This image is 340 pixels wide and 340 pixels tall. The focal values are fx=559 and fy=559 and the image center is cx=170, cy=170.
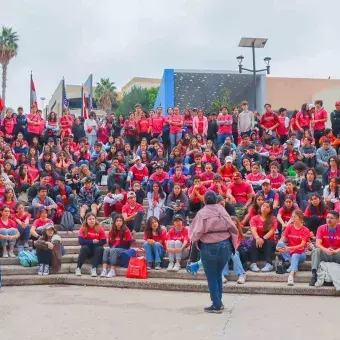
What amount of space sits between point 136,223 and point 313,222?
341 cm

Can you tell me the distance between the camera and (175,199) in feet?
36.7

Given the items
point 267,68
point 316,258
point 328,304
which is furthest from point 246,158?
point 267,68

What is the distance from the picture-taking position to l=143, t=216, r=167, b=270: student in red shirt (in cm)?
970

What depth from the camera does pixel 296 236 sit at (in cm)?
934

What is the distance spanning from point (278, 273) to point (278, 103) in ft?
112

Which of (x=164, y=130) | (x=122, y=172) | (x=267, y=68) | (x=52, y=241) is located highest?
(x=267, y=68)

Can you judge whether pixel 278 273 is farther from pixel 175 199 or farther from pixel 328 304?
pixel 175 199

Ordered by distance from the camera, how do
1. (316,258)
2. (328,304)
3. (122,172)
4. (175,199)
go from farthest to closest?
(122,172), (175,199), (316,258), (328,304)

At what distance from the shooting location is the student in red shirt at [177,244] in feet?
31.6

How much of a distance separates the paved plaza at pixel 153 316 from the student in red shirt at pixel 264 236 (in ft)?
3.92

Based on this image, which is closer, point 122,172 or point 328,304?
point 328,304

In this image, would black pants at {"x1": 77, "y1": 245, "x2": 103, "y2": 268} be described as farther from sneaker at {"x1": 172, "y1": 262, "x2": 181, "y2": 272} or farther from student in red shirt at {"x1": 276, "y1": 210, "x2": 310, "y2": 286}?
student in red shirt at {"x1": 276, "y1": 210, "x2": 310, "y2": 286}

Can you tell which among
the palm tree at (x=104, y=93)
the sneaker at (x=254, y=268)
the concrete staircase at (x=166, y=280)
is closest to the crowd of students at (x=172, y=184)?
the sneaker at (x=254, y=268)

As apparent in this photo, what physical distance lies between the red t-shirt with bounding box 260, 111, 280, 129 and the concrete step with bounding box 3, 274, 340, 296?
26.4 ft
